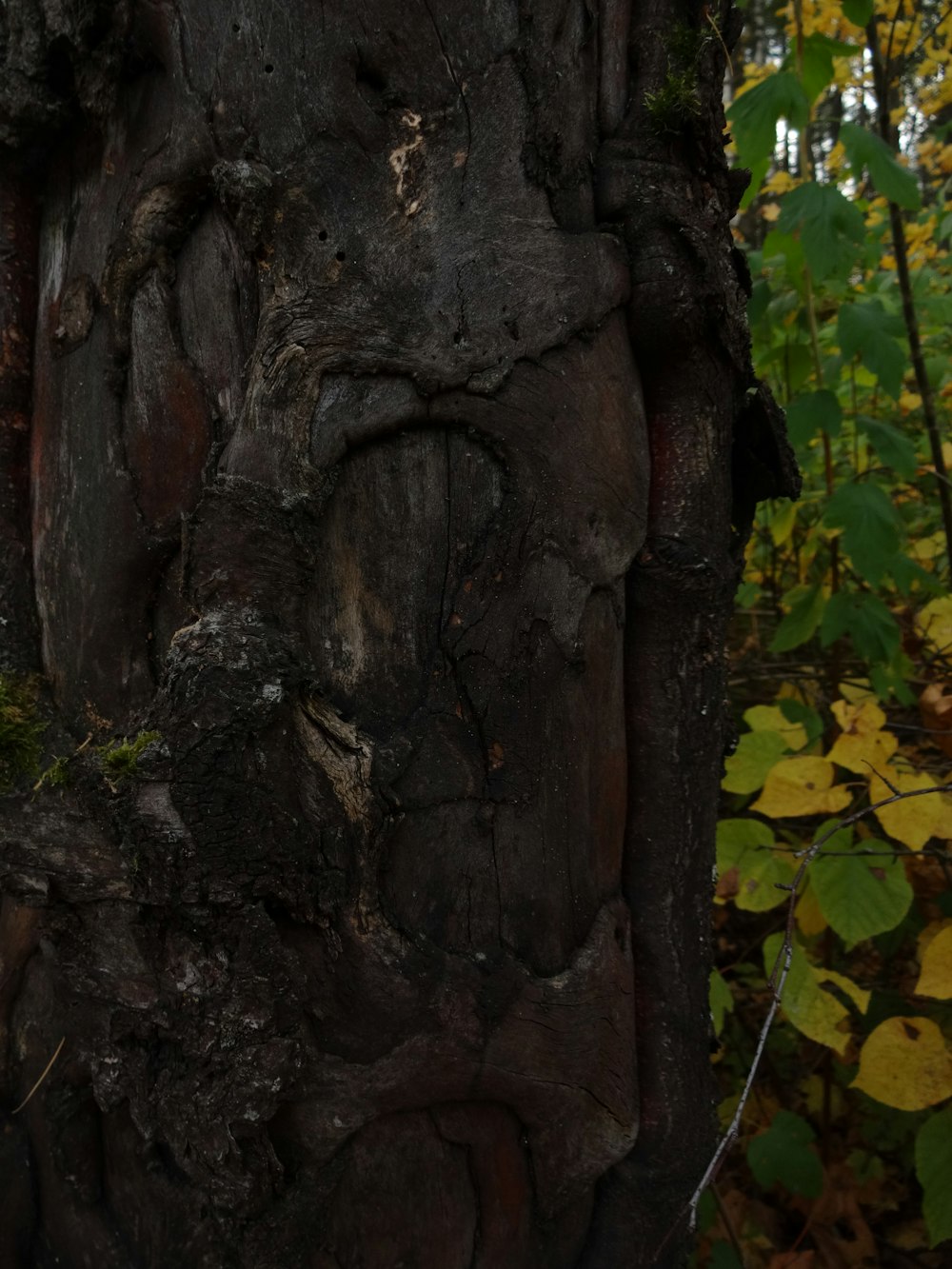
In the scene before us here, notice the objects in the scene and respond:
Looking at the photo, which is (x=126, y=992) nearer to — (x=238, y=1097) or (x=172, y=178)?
(x=238, y=1097)

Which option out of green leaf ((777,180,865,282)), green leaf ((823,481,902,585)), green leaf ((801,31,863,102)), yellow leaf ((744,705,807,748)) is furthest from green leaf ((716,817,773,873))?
green leaf ((801,31,863,102))

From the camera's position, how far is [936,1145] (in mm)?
1653

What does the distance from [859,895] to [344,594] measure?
49.3 inches

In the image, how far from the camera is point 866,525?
7.07 ft

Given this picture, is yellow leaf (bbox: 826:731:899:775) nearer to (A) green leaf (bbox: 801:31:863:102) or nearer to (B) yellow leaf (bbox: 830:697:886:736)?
(B) yellow leaf (bbox: 830:697:886:736)

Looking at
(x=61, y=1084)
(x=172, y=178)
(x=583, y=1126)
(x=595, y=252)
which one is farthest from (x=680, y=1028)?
(x=172, y=178)

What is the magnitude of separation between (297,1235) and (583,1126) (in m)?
0.44

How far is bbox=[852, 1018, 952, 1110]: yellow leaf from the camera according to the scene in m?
1.61

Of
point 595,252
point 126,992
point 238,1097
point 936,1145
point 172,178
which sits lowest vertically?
point 936,1145

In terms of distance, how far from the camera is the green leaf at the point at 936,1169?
158 cm

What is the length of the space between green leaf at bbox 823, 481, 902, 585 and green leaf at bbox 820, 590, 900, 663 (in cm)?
11

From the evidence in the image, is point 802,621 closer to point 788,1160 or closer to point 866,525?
point 866,525

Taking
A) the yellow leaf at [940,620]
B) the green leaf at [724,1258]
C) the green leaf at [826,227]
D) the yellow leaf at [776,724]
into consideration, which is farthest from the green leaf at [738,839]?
the green leaf at [826,227]

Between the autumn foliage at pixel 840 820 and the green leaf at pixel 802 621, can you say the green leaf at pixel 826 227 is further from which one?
the green leaf at pixel 802 621
